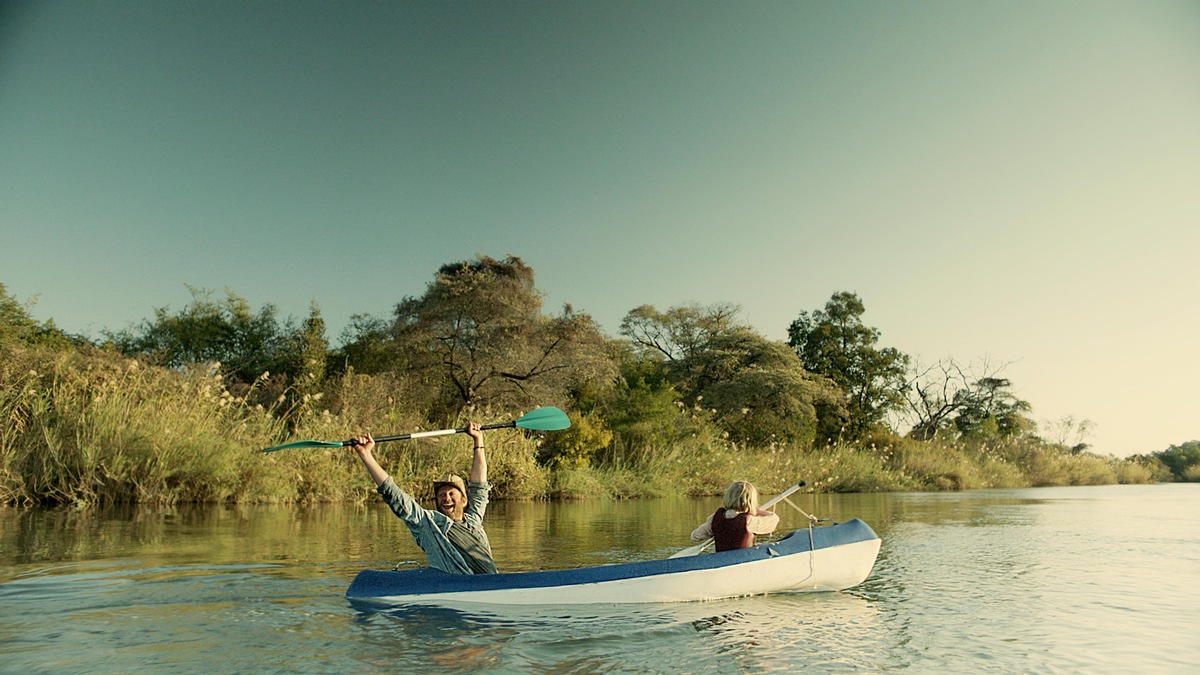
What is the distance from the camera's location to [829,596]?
22.4ft

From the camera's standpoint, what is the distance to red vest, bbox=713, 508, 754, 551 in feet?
22.2

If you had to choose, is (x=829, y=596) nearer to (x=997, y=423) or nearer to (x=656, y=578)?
(x=656, y=578)

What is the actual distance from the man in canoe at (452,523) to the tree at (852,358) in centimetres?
2859

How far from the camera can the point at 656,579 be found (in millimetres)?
6172

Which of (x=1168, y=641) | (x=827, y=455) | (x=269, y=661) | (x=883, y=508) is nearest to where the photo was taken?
(x=269, y=661)

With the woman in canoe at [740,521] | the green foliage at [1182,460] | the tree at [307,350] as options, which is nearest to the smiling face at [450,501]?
the woman in canoe at [740,521]

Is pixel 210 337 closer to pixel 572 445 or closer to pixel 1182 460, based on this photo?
pixel 572 445

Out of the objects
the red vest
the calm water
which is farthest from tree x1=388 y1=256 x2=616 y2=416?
the red vest

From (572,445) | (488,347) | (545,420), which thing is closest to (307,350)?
(488,347)

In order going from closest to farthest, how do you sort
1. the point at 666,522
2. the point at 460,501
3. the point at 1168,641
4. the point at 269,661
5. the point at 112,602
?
1. the point at 269,661
2. the point at 1168,641
3. the point at 112,602
4. the point at 460,501
5. the point at 666,522

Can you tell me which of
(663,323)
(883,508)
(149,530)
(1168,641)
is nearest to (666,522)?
(883,508)

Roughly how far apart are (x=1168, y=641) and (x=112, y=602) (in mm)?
6900

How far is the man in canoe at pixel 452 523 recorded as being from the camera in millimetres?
6102

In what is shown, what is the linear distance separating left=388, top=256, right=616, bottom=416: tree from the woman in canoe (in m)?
15.2
